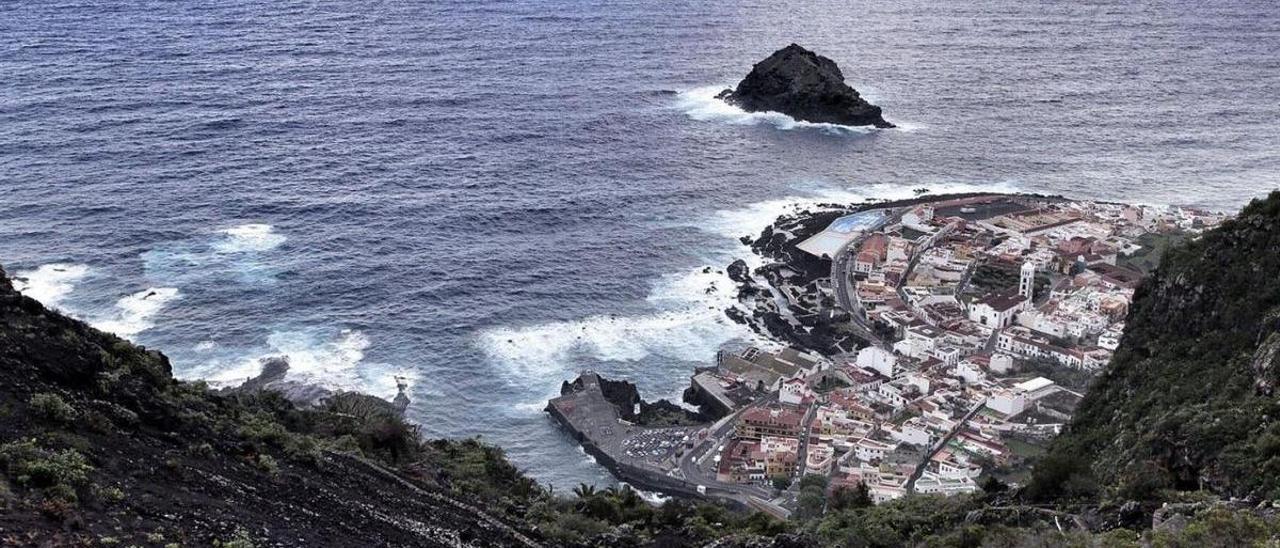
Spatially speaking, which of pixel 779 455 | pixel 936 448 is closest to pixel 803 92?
pixel 936 448

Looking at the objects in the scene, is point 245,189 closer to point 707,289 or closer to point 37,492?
point 707,289

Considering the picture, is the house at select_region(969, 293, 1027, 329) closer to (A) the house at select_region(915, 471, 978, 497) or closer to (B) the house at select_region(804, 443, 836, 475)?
(B) the house at select_region(804, 443, 836, 475)

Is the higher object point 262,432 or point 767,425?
point 262,432

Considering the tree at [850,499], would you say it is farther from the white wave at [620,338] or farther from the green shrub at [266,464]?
the white wave at [620,338]

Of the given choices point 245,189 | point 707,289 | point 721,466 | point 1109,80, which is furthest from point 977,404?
point 1109,80

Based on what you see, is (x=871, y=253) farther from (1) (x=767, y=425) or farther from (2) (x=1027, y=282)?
(1) (x=767, y=425)

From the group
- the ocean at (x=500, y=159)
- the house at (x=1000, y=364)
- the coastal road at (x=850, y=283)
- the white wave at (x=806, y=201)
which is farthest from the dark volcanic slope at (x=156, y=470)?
the white wave at (x=806, y=201)
